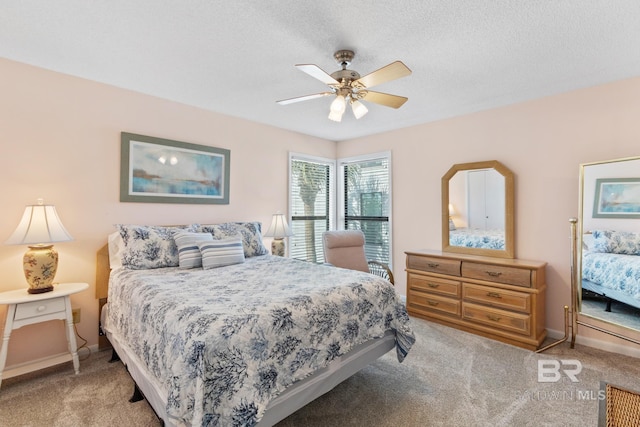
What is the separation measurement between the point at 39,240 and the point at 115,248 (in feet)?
1.91

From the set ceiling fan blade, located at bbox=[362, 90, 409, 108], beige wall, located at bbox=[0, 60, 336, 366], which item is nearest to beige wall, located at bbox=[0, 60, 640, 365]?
beige wall, located at bbox=[0, 60, 336, 366]

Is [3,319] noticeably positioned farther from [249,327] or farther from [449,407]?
[449,407]

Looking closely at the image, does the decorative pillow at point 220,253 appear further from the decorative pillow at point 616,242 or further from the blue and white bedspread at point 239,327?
the decorative pillow at point 616,242

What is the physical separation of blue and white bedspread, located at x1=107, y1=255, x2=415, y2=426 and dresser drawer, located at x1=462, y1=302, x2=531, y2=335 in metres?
1.22

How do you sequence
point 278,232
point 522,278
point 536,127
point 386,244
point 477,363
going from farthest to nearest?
point 386,244 → point 278,232 → point 536,127 → point 522,278 → point 477,363

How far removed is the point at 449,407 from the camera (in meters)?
1.93

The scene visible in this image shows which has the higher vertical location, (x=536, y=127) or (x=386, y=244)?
(x=536, y=127)

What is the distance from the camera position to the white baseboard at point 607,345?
8.45 feet

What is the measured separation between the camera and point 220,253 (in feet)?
8.96

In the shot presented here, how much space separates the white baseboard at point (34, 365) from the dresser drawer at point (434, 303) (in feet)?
11.0

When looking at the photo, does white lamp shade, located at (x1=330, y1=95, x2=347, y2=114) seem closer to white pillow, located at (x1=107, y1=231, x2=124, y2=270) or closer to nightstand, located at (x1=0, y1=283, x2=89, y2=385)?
white pillow, located at (x1=107, y1=231, x2=124, y2=270)

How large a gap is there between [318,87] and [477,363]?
9.26 feet

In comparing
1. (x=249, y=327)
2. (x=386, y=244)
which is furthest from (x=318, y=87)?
(x=386, y=244)

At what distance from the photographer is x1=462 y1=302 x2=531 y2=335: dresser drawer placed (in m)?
2.76
